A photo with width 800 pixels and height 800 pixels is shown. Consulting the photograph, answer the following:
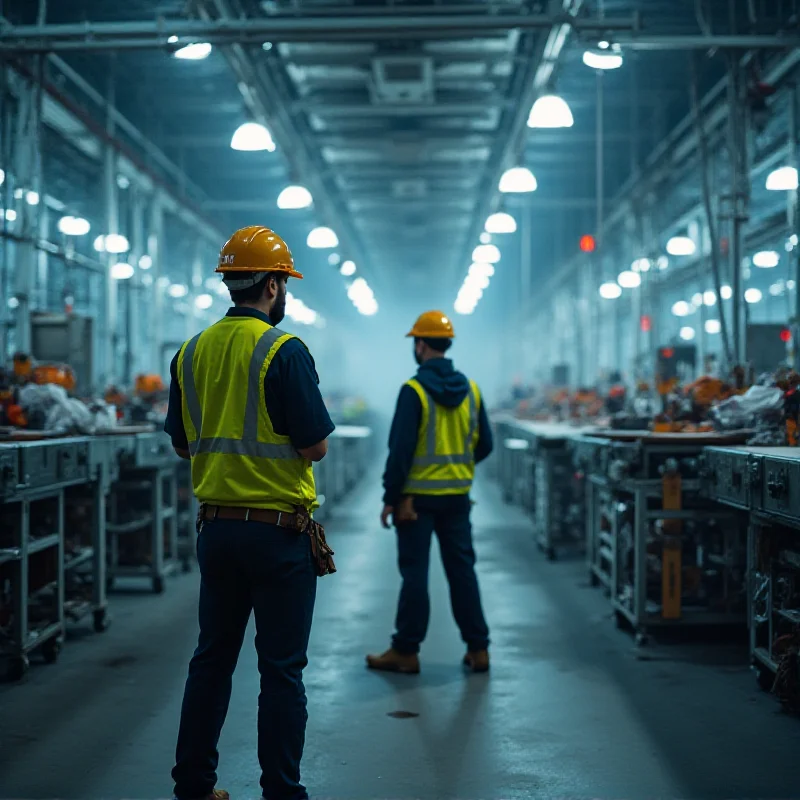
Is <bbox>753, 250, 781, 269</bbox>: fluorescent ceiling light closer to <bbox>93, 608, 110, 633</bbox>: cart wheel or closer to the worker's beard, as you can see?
<bbox>93, 608, 110, 633</bbox>: cart wheel

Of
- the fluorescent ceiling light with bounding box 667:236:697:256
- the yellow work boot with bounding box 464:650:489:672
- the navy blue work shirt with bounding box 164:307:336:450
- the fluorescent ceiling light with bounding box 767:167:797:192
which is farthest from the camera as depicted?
the fluorescent ceiling light with bounding box 667:236:697:256

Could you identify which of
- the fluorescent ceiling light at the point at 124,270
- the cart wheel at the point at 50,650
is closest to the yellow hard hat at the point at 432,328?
the cart wheel at the point at 50,650

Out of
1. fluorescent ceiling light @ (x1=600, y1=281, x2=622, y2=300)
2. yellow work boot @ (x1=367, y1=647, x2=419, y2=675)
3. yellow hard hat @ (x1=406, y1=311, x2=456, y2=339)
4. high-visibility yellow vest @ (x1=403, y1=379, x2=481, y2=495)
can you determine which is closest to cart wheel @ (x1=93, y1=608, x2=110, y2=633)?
yellow work boot @ (x1=367, y1=647, x2=419, y2=675)

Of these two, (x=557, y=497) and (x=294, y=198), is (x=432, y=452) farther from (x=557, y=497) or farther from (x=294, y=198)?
(x=294, y=198)

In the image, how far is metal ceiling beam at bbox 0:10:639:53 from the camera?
7.25m

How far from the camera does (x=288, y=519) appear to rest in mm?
3010

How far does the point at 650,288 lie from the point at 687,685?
9.70 meters

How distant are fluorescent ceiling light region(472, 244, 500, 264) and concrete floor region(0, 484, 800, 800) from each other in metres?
9.53

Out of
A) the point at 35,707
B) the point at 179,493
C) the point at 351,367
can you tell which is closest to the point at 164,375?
the point at 179,493

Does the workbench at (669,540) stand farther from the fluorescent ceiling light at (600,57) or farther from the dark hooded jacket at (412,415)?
the fluorescent ceiling light at (600,57)

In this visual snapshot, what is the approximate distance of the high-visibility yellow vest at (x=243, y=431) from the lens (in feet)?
9.84

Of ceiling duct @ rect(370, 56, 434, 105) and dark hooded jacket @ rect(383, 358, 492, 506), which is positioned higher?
Answer: ceiling duct @ rect(370, 56, 434, 105)

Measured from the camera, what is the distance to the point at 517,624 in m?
6.10

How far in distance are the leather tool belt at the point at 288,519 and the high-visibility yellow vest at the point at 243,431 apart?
2cm
